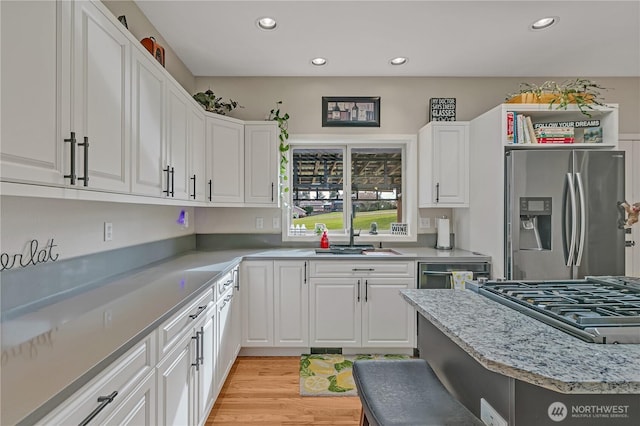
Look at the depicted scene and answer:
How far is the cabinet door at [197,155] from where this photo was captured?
Answer: 262 centimetres

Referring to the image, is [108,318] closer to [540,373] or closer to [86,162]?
[86,162]

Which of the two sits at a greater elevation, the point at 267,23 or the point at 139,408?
the point at 267,23

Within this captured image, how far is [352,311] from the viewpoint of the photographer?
2982mm

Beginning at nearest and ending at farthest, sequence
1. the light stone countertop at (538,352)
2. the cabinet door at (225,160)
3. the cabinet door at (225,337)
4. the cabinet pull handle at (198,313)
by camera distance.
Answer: the light stone countertop at (538,352) → the cabinet pull handle at (198,313) → the cabinet door at (225,337) → the cabinet door at (225,160)

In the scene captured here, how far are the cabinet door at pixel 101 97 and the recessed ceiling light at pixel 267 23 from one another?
1.14m

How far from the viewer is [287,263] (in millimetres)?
2977

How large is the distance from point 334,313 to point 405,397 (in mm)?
1876

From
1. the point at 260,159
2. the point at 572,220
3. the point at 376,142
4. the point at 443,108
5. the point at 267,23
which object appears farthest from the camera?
the point at 376,142

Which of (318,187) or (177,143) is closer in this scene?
(177,143)

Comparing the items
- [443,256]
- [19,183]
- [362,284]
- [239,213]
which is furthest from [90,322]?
[443,256]

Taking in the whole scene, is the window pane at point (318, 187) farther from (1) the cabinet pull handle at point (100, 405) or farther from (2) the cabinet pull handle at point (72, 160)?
(1) the cabinet pull handle at point (100, 405)

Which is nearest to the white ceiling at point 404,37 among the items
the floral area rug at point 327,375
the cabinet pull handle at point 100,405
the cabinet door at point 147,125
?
the cabinet door at point 147,125

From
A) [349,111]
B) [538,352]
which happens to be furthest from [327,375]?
[349,111]

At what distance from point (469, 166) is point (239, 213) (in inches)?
93.5
